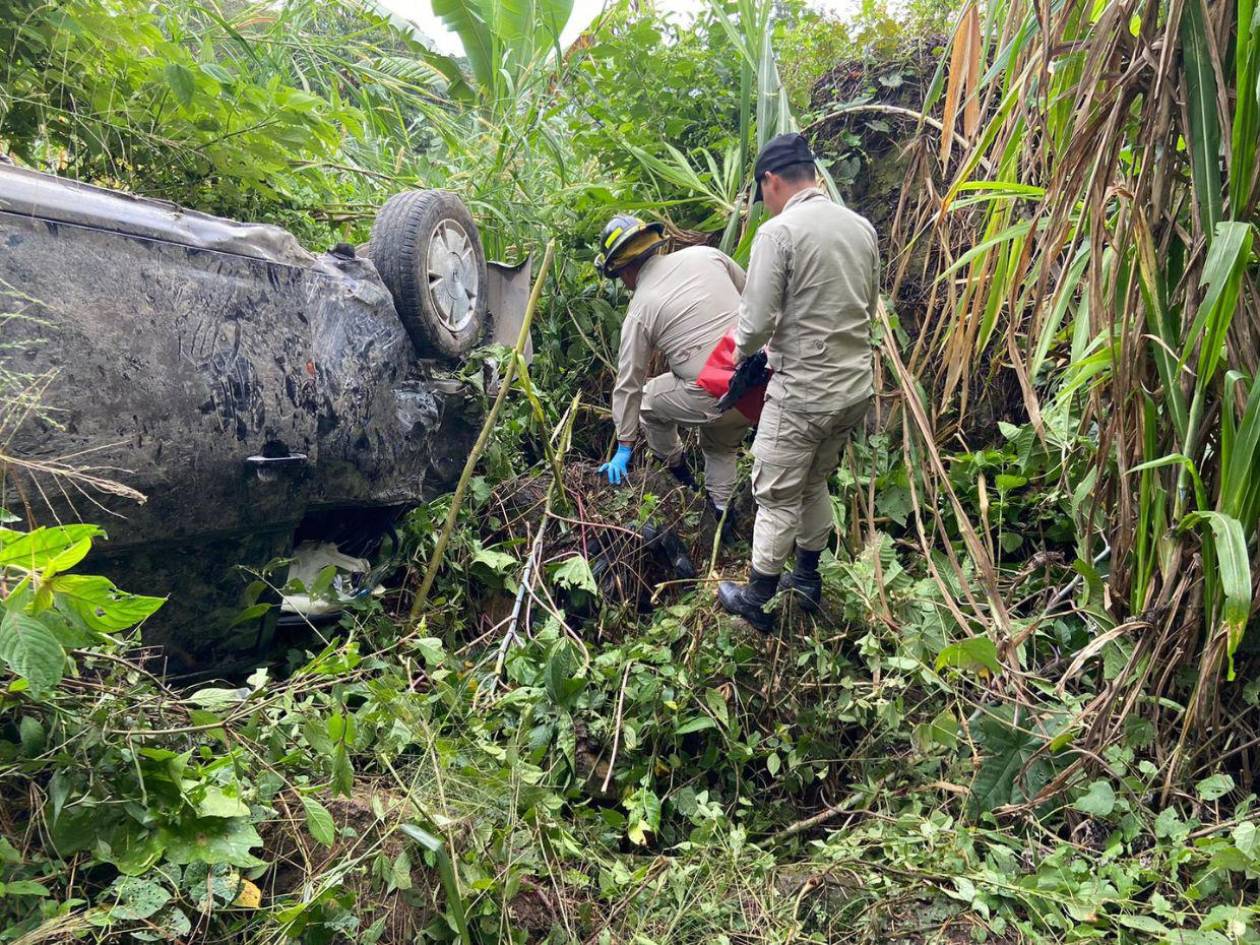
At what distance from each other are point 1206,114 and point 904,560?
1.99m

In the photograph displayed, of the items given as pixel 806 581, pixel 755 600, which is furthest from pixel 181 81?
pixel 806 581

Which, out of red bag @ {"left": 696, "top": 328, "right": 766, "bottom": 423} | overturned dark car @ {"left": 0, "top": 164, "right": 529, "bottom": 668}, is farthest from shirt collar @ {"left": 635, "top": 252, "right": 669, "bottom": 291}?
overturned dark car @ {"left": 0, "top": 164, "right": 529, "bottom": 668}

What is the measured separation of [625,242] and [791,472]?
1359 mm

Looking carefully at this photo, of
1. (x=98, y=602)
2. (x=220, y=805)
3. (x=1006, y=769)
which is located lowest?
(x=1006, y=769)

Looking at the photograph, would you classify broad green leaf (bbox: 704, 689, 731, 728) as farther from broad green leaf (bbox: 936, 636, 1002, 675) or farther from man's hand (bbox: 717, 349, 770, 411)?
man's hand (bbox: 717, 349, 770, 411)

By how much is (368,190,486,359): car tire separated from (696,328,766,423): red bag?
A: 0.96 m

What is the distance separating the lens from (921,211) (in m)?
4.36

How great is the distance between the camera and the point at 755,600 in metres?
3.38

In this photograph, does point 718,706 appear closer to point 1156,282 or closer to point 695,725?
A: point 695,725

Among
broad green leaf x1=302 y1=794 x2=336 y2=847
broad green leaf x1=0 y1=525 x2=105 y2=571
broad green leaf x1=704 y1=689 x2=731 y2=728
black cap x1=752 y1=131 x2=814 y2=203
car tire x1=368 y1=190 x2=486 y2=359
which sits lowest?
broad green leaf x1=704 y1=689 x2=731 y2=728

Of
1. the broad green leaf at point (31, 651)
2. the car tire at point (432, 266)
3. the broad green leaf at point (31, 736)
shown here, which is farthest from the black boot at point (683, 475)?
the broad green leaf at point (31, 651)

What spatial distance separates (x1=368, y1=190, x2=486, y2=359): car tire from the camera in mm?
3145

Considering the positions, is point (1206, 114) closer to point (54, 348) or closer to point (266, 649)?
point (54, 348)

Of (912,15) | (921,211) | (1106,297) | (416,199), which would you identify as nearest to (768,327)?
(1106,297)
